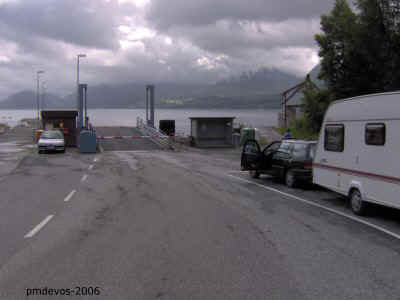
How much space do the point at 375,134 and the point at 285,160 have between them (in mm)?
5831

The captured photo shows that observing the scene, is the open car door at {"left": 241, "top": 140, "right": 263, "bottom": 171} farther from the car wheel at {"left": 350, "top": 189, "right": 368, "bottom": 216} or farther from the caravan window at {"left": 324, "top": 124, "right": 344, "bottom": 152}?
the car wheel at {"left": 350, "top": 189, "right": 368, "bottom": 216}

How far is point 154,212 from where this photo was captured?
10.6m

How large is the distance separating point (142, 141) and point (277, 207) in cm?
2841

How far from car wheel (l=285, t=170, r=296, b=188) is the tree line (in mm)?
4648

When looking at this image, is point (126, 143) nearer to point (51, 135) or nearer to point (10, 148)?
point (51, 135)

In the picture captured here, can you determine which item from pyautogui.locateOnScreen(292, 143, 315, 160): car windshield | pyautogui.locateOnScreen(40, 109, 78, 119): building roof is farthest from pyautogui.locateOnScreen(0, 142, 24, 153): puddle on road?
pyautogui.locateOnScreen(292, 143, 315, 160): car windshield

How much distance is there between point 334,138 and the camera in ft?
38.7

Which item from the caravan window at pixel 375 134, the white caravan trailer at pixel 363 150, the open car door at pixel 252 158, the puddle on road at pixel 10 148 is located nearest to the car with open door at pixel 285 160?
the open car door at pixel 252 158

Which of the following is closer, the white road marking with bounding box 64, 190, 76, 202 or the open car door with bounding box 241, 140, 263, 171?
the white road marking with bounding box 64, 190, 76, 202

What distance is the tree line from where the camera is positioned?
1697 centimetres

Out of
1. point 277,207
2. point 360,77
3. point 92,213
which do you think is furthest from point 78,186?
point 360,77

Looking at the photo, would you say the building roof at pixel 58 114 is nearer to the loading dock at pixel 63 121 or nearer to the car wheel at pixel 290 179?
the loading dock at pixel 63 121

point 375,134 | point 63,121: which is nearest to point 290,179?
point 375,134

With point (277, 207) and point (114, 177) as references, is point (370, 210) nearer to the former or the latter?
point (277, 207)
